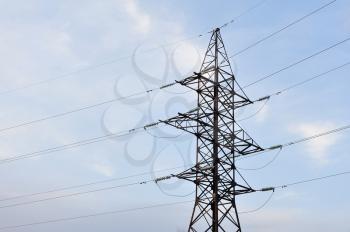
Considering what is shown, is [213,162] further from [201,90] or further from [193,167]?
[201,90]

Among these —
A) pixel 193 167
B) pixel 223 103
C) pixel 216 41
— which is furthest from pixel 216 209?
pixel 216 41

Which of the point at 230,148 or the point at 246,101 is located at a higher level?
the point at 246,101

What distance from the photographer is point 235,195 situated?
34.0 meters

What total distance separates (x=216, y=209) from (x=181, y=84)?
956 cm

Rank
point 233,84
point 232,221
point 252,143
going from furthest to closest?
1. point 233,84
2. point 252,143
3. point 232,221

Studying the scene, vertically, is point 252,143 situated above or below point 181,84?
below

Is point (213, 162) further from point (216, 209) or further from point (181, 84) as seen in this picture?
point (181, 84)

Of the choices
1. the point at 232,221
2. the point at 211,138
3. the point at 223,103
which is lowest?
the point at 232,221

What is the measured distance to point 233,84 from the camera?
38.0 meters

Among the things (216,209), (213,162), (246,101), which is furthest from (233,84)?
(216,209)

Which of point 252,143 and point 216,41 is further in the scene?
point 216,41

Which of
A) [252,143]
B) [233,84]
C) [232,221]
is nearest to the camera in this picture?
[232,221]

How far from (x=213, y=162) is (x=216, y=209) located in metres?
3.35

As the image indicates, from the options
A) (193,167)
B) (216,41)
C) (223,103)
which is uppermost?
(216,41)
